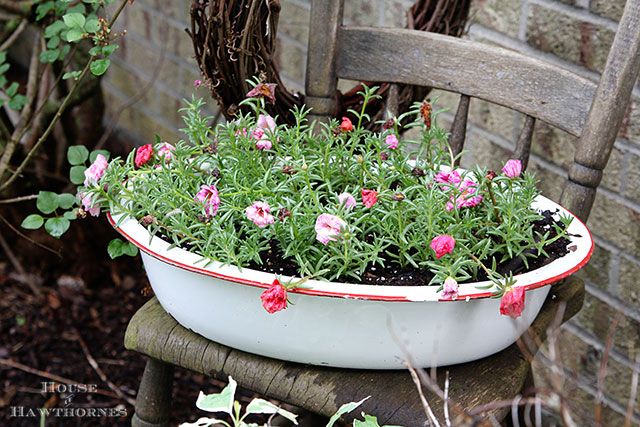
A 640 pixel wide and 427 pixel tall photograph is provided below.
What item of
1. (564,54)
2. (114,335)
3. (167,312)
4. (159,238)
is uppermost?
(564,54)

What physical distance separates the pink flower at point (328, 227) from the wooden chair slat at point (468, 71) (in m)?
0.42

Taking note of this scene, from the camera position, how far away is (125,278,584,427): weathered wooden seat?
101 cm

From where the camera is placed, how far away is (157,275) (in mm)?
1076

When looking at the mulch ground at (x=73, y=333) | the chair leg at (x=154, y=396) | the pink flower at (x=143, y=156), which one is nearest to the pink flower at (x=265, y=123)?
the pink flower at (x=143, y=156)

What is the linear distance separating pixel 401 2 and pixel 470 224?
100 cm

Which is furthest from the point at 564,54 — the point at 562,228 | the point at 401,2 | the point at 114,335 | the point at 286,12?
the point at 114,335

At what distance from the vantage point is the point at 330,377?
1.03 m

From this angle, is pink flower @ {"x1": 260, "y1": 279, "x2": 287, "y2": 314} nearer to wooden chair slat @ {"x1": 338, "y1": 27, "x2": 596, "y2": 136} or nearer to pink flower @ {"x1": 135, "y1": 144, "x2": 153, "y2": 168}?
pink flower @ {"x1": 135, "y1": 144, "x2": 153, "y2": 168}

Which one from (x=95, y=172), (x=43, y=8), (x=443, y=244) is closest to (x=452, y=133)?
(x=443, y=244)

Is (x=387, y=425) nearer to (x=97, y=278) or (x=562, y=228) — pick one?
(x=562, y=228)

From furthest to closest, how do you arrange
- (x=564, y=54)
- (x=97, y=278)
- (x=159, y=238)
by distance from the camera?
(x=97, y=278), (x=564, y=54), (x=159, y=238)

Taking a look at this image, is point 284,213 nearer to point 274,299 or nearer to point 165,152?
point 274,299

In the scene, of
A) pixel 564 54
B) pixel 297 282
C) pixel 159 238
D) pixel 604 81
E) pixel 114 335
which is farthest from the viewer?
pixel 114 335

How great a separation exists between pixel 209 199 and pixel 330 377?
0.80 ft
